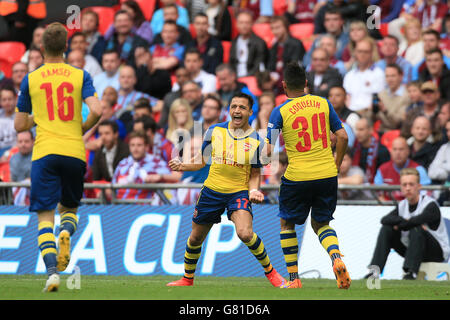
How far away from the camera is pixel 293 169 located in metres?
9.08

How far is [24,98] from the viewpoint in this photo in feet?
27.9

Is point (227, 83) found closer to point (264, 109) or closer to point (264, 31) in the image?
point (264, 109)

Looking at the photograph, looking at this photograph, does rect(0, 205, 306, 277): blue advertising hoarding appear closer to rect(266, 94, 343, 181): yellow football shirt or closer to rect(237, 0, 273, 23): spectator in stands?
rect(266, 94, 343, 181): yellow football shirt

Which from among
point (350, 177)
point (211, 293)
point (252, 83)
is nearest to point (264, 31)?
point (252, 83)

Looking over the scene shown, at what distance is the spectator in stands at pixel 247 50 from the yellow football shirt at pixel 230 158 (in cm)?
768

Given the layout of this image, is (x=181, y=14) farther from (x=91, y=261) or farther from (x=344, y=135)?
(x=344, y=135)

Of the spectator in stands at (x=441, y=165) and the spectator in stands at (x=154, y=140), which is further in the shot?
the spectator in stands at (x=154, y=140)

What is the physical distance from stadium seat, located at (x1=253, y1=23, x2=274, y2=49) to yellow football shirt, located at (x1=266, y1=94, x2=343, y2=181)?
946cm

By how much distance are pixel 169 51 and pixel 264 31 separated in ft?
6.87

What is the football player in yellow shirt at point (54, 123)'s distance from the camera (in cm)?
839

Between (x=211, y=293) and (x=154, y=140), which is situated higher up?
(x=154, y=140)

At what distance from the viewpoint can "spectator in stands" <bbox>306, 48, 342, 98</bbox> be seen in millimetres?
15117

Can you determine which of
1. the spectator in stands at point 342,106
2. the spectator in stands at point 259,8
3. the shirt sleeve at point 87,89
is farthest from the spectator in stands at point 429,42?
the shirt sleeve at point 87,89

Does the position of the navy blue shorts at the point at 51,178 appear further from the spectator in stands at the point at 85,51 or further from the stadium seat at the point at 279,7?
the stadium seat at the point at 279,7
